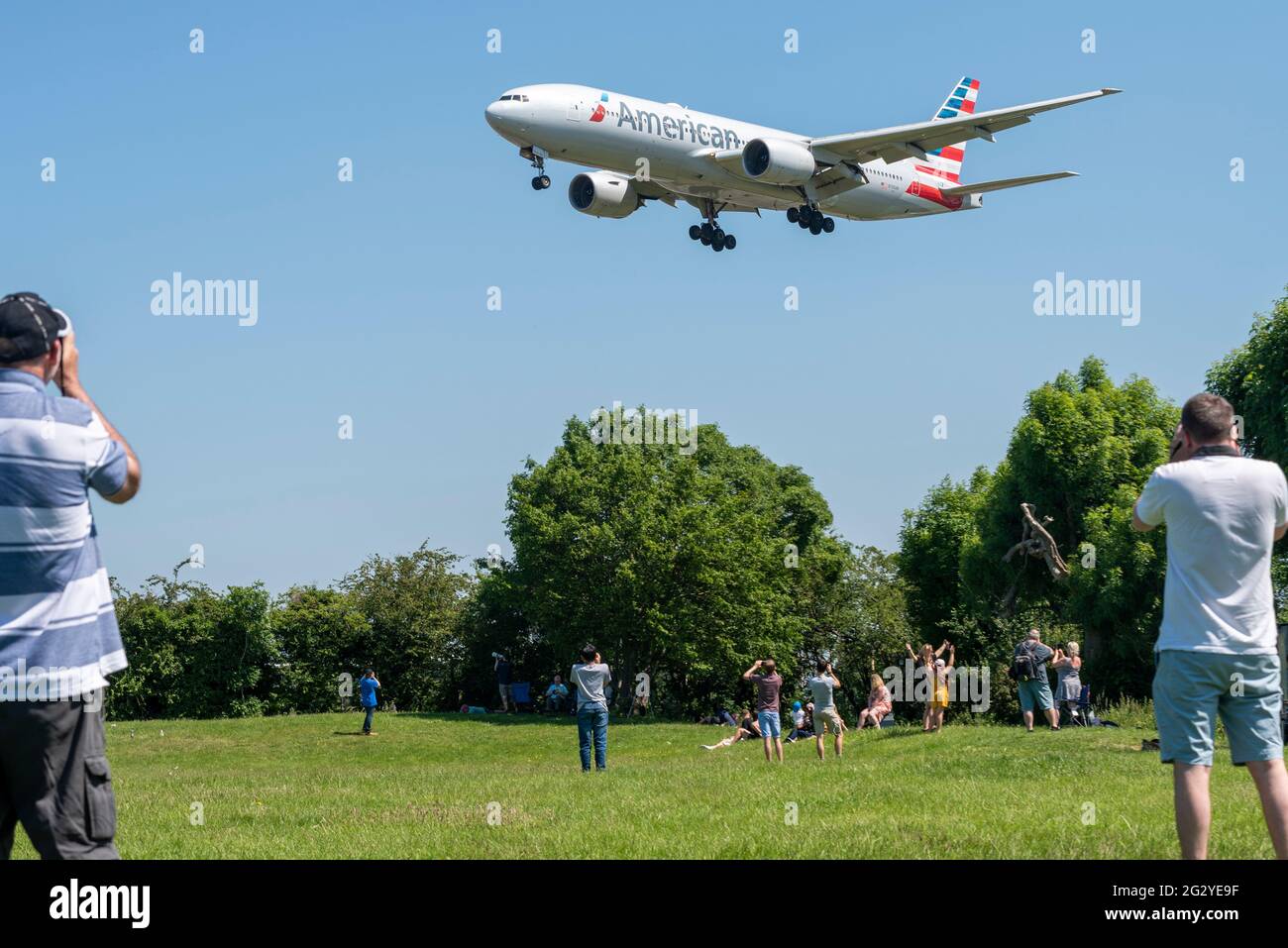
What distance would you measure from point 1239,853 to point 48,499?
20.7ft

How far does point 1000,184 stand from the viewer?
40594 mm

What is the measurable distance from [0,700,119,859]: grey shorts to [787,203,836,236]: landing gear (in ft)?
115

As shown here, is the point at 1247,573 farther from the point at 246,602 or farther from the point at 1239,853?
the point at 246,602

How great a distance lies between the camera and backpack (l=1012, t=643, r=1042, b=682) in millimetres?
25156

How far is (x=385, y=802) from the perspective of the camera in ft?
41.6

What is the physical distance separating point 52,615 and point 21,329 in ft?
3.23

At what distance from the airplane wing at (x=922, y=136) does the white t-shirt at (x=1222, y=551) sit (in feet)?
90.2

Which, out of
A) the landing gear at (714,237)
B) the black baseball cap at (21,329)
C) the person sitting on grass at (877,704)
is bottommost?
the person sitting on grass at (877,704)

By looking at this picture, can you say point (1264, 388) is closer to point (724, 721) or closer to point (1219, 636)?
point (724, 721)

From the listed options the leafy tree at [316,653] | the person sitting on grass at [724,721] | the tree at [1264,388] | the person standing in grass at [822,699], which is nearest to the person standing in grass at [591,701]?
the person standing in grass at [822,699]

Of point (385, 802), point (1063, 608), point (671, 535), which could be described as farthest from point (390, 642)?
point (385, 802)

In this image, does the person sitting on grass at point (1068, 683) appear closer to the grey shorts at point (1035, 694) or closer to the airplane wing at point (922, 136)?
the grey shorts at point (1035, 694)

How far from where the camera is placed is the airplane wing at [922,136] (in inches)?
1321

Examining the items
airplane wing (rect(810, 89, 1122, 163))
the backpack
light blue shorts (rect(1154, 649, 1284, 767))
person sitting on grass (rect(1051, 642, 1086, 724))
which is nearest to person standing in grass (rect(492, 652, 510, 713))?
airplane wing (rect(810, 89, 1122, 163))
